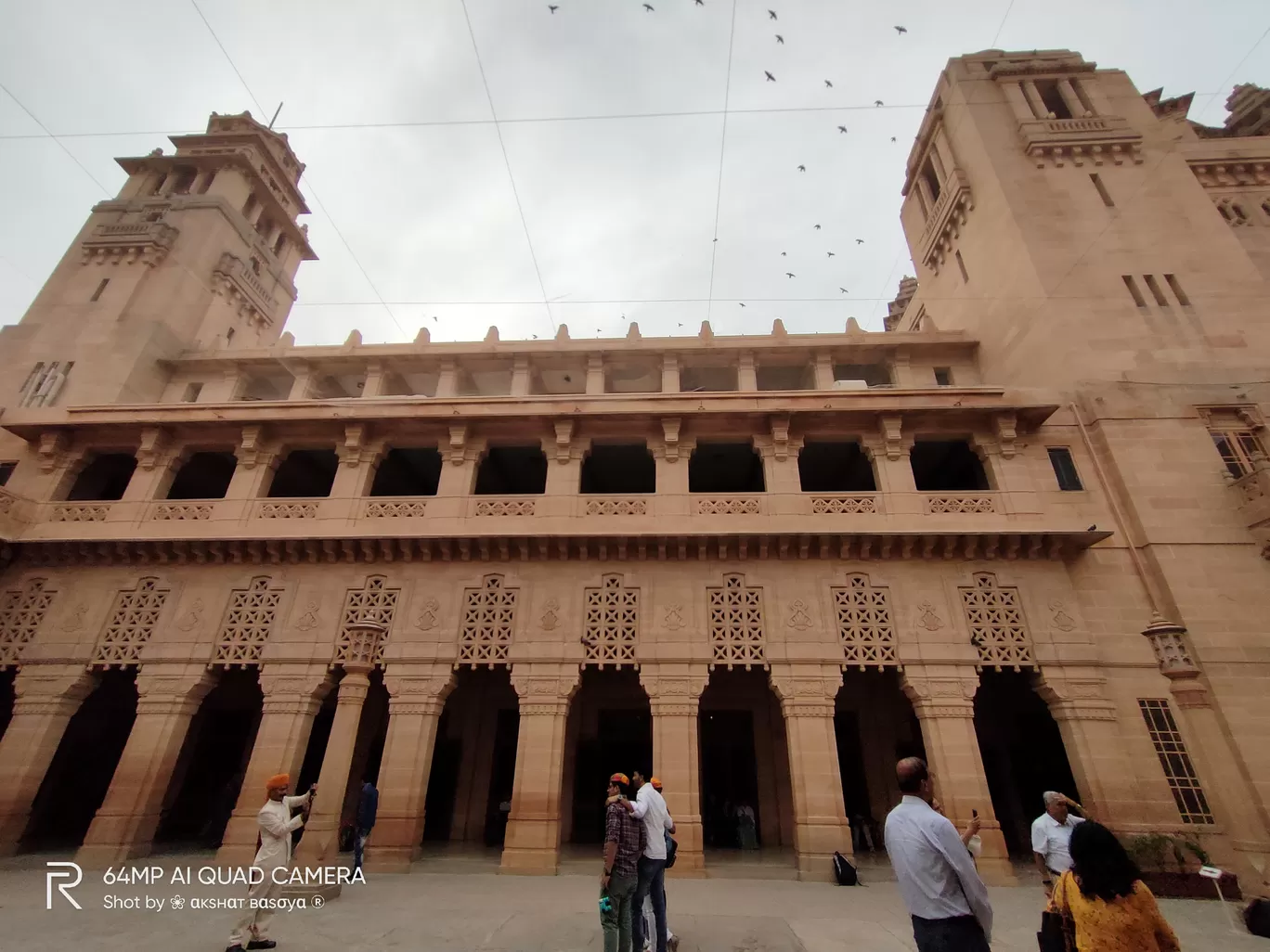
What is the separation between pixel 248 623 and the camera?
11.9 meters

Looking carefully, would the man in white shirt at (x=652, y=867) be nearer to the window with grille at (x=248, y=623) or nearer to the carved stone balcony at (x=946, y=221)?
the window with grille at (x=248, y=623)

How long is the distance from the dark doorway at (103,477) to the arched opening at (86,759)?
14.7 feet

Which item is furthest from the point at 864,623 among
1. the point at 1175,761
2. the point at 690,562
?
the point at 1175,761

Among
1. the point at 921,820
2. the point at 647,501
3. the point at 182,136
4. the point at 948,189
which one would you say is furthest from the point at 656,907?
the point at 182,136

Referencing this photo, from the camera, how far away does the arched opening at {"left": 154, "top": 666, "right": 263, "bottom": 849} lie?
14.3m

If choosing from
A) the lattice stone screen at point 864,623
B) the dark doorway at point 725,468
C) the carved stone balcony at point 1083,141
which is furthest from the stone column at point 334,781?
the carved stone balcony at point 1083,141

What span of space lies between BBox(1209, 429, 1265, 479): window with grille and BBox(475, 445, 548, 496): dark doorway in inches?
595

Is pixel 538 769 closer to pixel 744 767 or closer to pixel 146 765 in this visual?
pixel 744 767

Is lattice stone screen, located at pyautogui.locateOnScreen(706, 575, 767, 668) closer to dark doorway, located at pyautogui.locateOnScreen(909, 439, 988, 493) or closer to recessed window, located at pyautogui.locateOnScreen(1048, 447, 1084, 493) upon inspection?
dark doorway, located at pyautogui.locateOnScreen(909, 439, 988, 493)

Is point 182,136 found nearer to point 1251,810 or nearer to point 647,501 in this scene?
point 647,501

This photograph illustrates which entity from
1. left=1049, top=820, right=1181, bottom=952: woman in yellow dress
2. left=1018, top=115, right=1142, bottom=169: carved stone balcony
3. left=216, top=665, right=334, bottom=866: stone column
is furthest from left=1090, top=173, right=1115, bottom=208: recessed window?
left=216, top=665, right=334, bottom=866: stone column

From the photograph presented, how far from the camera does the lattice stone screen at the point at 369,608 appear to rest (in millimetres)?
11594

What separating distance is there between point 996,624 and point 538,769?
29.6ft

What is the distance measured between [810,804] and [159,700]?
40.7ft
